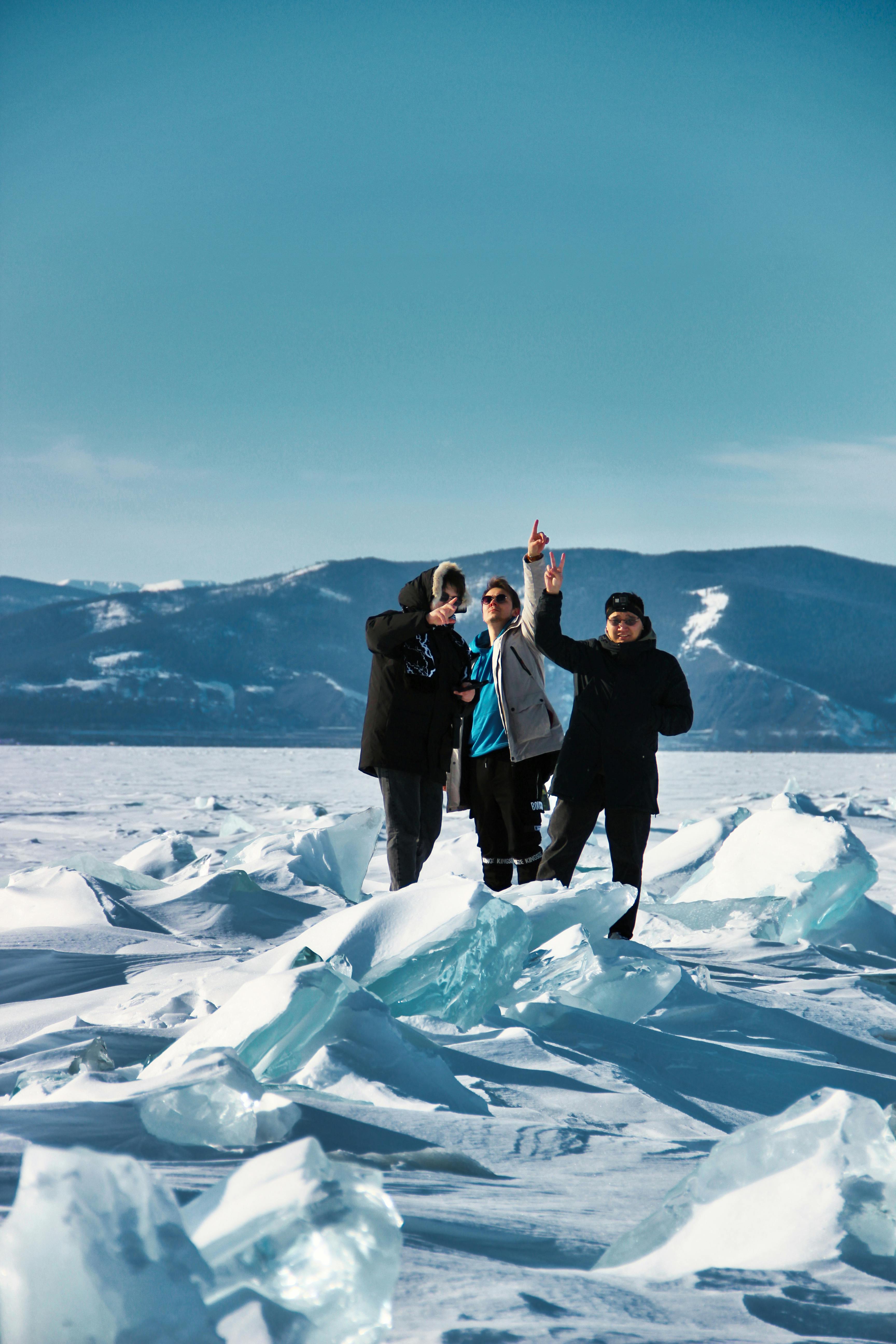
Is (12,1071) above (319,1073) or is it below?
below

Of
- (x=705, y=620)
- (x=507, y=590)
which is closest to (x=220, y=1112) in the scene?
(x=507, y=590)

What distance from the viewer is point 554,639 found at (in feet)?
10.3

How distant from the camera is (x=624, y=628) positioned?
3.16 m

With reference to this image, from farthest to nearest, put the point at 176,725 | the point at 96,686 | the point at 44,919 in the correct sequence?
the point at 96,686
the point at 176,725
the point at 44,919

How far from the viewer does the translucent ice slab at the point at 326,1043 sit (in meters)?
1.56

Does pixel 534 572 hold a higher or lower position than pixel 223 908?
higher

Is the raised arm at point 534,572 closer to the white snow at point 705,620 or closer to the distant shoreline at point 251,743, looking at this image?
the distant shoreline at point 251,743

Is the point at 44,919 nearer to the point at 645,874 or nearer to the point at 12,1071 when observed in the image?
the point at 12,1071

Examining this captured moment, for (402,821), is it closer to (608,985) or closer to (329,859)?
(608,985)

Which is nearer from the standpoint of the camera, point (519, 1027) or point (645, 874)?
point (519, 1027)

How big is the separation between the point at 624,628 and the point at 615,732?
1.13 ft

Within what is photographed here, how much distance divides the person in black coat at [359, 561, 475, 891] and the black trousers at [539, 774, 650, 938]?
43 cm

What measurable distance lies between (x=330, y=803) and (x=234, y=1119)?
8238 millimetres

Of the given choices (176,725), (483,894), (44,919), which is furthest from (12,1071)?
(176,725)
